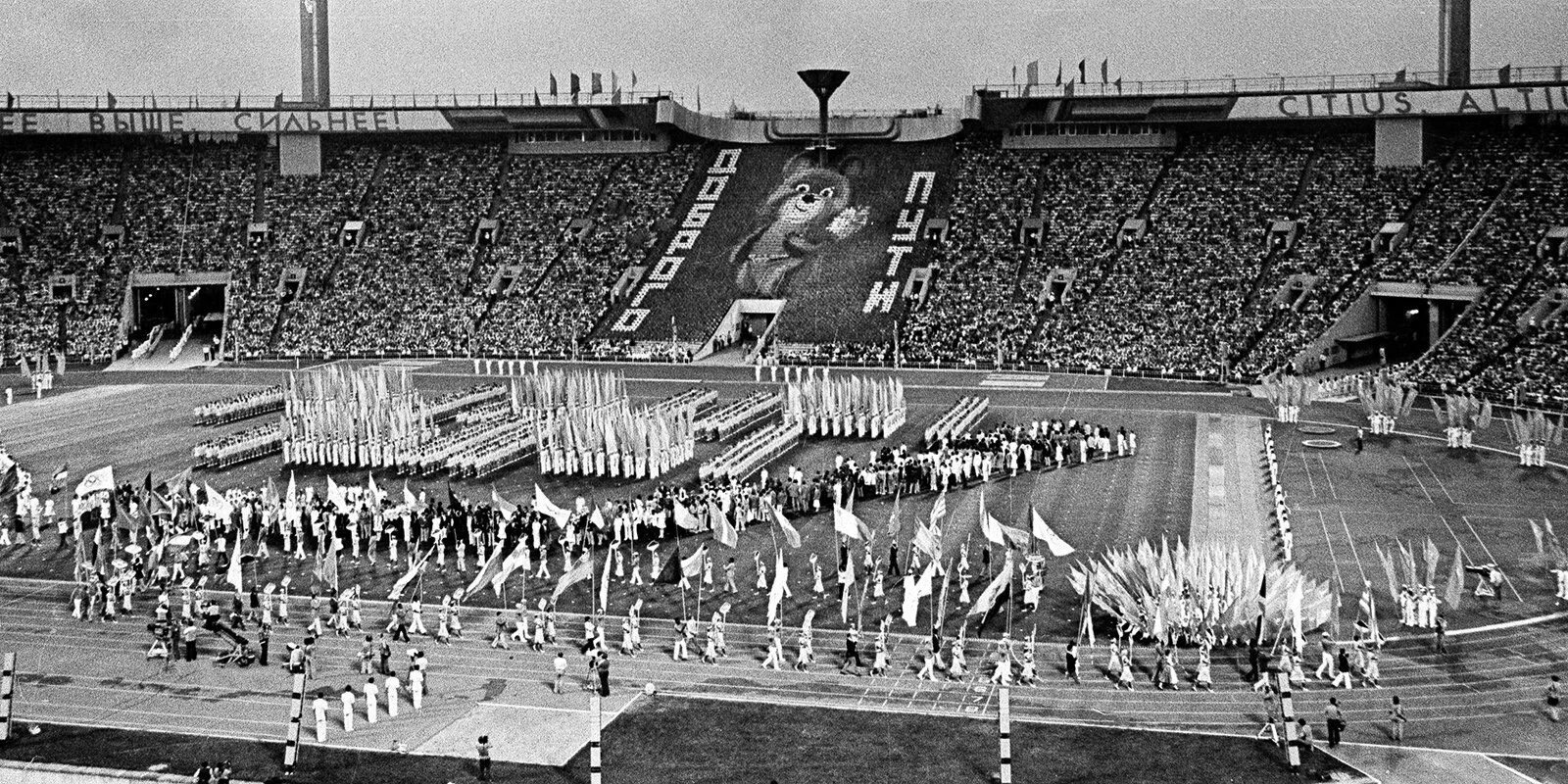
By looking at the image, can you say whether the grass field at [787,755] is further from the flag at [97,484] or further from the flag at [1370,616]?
the flag at [97,484]

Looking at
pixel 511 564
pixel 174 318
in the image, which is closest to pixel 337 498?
pixel 511 564

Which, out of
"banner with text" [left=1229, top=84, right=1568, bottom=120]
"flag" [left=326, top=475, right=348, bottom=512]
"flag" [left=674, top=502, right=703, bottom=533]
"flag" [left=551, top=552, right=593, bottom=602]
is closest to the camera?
"flag" [left=551, top=552, right=593, bottom=602]

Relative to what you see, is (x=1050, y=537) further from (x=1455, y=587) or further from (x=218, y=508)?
(x=218, y=508)

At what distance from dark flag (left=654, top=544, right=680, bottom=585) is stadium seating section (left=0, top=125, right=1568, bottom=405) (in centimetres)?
3781

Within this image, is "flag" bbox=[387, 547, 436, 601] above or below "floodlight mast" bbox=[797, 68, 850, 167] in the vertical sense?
below

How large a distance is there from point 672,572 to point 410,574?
5.49 m

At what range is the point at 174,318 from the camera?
86.2 m

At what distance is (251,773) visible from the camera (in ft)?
74.4

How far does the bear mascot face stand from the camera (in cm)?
8375

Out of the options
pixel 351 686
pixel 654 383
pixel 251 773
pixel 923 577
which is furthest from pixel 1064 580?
→ pixel 654 383

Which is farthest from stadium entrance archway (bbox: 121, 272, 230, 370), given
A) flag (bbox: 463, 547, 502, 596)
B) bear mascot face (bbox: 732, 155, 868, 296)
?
flag (bbox: 463, 547, 502, 596)

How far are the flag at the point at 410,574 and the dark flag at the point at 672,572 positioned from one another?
487 centimetres

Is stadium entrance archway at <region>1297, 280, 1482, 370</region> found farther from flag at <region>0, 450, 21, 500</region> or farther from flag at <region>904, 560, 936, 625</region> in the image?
flag at <region>0, 450, 21, 500</region>

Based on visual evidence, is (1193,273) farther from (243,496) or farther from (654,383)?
(243,496)
